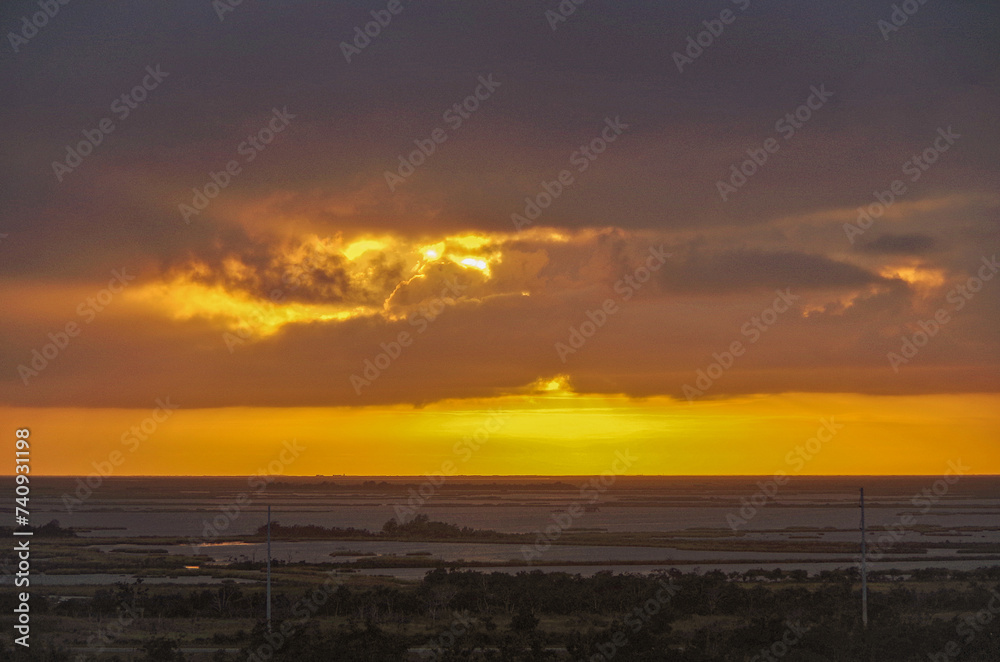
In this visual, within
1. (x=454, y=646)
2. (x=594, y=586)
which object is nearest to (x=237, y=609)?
(x=454, y=646)

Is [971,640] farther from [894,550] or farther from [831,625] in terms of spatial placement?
[894,550]

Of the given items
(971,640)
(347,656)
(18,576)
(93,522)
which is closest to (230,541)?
(18,576)

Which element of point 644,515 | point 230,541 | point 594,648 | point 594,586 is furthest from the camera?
point 644,515

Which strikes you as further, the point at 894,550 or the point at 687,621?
the point at 894,550

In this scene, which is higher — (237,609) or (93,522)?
(93,522)

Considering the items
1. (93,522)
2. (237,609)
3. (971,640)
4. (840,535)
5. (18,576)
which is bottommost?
(971,640)

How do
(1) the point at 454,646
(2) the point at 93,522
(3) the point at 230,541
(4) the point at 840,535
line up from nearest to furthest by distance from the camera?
(1) the point at 454,646, (3) the point at 230,541, (4) the point at 840,535, (2) the point at 93,522
